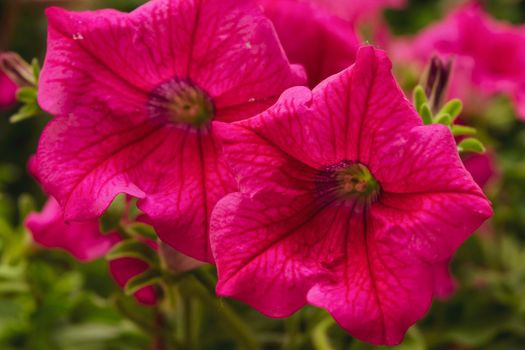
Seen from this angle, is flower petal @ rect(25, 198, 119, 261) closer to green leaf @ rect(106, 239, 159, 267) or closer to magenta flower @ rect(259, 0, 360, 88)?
green leaf @ rect(106, 239, 159, 267)

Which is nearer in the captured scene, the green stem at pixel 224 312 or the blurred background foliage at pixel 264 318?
the green stem at pixel 224 312

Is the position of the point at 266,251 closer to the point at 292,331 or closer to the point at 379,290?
the point at 379,290

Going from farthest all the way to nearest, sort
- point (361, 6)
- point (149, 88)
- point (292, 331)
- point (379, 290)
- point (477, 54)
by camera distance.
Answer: point (361, 6)
point (477, 54)
point (292, 331)
point (149, 88)
point (379, 290)

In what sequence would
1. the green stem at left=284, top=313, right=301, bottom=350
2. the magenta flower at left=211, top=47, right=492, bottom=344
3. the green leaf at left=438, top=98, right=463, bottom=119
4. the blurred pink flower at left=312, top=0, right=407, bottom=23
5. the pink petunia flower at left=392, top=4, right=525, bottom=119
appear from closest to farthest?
1. the magenta flower at left=211, top=47, right=492, bottom=344
2. the green leaf at left=438, top=98, right=463, bottom=119
3. the green stem at left=284, top=313, right=301, bottom=350
4. the pink petunia flower at left=392, top=4, right=525, bottom=119
5. the blurred pink flower at left=312, top=0, right=407, bottom=23

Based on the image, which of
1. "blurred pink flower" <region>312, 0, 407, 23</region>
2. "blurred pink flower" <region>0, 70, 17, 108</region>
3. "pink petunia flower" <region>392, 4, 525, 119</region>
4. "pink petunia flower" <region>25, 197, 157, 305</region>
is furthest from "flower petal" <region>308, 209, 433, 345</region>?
"blurred pink flower" <region>312, 0, 407, 23</region>

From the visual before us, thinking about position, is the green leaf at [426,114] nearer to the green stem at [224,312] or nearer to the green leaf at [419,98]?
the green leaf at [419,98]

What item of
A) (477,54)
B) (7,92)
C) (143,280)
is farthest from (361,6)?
(143,280)

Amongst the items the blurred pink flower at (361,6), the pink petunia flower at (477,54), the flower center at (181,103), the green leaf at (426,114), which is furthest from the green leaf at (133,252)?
the blurred pink flower at (361,6)
